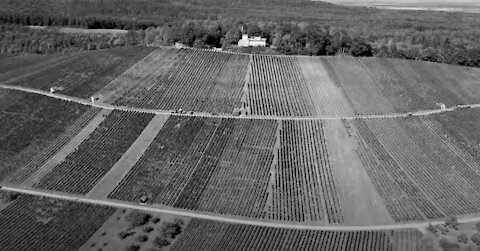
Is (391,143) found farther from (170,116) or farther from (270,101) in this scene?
(170,116)

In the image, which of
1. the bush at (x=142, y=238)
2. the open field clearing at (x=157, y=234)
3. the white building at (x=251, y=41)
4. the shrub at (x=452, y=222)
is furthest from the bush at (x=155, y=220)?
the white building at (x=251, y=41)

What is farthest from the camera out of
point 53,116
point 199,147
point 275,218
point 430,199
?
point 53,116

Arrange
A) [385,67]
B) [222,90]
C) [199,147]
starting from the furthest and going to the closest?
[385,67] < [222,90] < [199,147]

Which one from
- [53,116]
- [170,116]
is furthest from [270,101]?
[53,116]

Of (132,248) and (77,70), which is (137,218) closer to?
(132,248)

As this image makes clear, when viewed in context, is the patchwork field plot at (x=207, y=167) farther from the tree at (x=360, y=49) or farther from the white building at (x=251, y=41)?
the white building at (x=251, y=41)

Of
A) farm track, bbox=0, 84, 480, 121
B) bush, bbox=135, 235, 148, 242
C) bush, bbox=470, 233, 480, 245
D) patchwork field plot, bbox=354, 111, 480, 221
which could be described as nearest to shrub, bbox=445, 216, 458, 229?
patchwork field plot, bbox=354, 111, 480, 221
